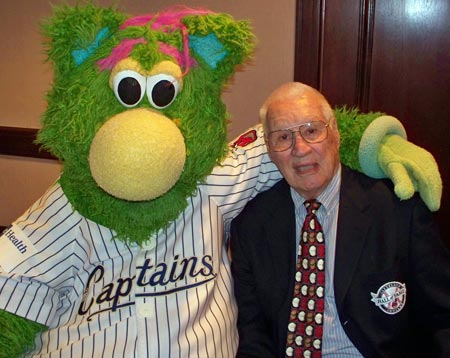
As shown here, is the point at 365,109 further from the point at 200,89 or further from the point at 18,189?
the point at 18,189

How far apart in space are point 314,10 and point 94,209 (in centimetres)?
107

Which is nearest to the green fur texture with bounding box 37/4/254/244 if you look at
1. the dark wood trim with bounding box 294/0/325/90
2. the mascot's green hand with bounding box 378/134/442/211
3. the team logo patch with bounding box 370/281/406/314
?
the mascot's green hand with bounding box 378/134/442/211

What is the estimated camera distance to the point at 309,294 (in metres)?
1.27

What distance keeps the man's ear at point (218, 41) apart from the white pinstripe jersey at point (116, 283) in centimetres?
28

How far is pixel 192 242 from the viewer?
1178mm

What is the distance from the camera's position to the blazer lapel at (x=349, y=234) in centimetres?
124

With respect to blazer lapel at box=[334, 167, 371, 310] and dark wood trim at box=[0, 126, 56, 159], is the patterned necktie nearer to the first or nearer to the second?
blazer lapel at box=[334, 167, 371, 310]

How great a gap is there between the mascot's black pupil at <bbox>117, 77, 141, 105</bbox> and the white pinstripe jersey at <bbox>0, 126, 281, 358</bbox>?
0.31 m

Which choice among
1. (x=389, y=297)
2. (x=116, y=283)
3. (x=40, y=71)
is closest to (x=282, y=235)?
(x=389, y=297)

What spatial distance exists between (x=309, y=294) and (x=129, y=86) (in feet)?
2.26

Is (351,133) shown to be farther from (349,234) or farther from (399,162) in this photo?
(349,234)

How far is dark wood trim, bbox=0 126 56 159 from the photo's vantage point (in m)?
2.25

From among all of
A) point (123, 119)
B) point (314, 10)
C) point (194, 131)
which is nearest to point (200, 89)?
point (194, 131)

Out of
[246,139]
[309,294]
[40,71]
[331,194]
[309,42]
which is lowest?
[309,294]
